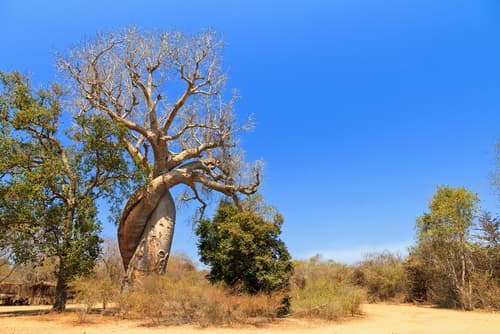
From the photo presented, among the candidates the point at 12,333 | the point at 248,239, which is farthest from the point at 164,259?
the point at 12,333

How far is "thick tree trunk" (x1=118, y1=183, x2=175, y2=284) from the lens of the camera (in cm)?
1310

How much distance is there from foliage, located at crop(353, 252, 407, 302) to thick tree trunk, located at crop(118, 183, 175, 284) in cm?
1232

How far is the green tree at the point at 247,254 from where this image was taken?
35.2 feet

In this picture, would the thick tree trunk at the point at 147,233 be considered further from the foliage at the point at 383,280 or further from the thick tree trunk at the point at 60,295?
the foliage at the point at 383,280

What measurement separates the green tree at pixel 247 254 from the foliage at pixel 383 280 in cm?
1107

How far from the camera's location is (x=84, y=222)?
1191 centimetres

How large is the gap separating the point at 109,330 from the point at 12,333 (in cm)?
193

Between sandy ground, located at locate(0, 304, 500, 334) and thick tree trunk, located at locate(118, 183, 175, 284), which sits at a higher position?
thick tree trunk, located at locate(118, 183, 175, 284)

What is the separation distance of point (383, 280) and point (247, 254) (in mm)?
13051

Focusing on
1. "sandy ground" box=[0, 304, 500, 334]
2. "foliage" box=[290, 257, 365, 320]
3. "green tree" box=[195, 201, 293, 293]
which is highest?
"green tree" box=[195, 201, 293, 293]

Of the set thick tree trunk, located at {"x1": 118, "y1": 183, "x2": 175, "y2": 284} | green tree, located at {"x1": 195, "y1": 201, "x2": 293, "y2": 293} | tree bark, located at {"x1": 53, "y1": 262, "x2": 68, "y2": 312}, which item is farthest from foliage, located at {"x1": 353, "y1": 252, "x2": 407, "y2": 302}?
tree bark, located at {"x1": 53, "y1": 262, "x2": 68, "y2": 312}

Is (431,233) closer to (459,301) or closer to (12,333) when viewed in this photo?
(459,301)

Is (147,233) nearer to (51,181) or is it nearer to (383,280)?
(51,181)

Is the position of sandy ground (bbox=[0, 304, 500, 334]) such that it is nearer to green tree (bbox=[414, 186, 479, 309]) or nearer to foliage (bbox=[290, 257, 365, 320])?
foliage (bbox=[290, 257, 365, 320])
